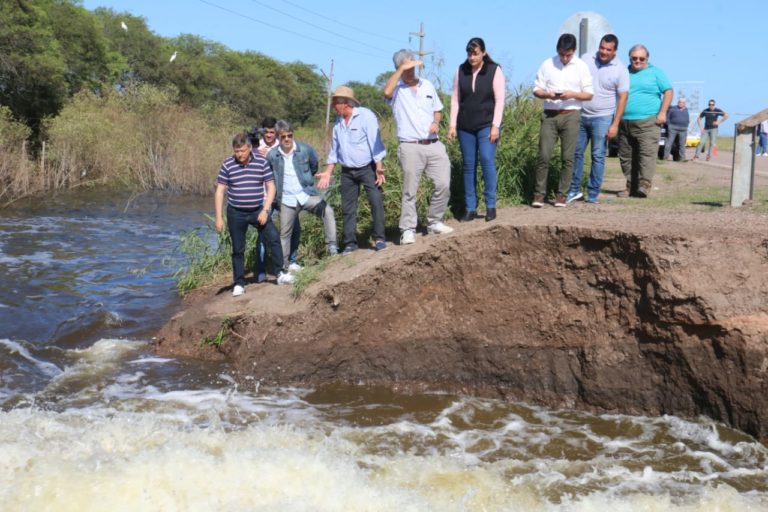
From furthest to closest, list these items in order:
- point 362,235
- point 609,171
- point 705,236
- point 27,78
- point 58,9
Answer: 1. point 58,9
2. point 27,78
3. point 609,171
4. point 362,235
5. point 705,236

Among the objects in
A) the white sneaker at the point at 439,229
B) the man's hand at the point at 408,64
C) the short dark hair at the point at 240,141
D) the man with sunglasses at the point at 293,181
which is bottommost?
the white sneaker at the point at 439,229

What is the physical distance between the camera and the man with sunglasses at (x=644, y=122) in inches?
344

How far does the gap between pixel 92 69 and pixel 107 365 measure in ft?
→ 102

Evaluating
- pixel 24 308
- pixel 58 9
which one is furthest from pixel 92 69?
pixel 24 308

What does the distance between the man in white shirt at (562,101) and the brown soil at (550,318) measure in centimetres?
58

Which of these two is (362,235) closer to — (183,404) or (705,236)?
(183,404)

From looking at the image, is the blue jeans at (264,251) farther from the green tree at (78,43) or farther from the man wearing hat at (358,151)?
the green tree at (78,43)

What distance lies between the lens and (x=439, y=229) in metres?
7.38

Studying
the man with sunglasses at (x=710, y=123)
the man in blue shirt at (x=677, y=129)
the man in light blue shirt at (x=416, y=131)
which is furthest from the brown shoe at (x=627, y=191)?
the man with sunglasses at (x=710, y=123)

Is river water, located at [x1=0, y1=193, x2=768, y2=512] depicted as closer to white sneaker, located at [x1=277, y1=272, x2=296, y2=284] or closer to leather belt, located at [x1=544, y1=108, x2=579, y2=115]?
white sneaker, located at [x1=277, y1=272, x2=296, y2=284]

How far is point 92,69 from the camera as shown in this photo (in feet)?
115

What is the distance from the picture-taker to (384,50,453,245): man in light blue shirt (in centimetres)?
728

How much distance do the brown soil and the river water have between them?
0.79 feet

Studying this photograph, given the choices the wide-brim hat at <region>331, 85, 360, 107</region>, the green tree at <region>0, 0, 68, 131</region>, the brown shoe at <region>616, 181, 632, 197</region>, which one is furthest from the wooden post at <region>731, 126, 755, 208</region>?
the green tree at <region>0, 0, 68, 131</region>
